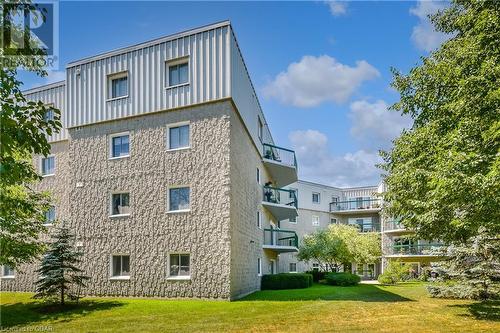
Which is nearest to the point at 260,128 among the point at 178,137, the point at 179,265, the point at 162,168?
the point at 178,137

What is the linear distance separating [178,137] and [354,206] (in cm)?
3646

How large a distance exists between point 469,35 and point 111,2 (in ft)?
38.8

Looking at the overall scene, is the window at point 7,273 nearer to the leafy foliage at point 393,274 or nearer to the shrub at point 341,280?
the shrub at point 341,280

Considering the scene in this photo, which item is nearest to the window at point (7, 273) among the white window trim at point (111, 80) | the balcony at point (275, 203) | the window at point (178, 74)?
the white window trim at point (111, 80)

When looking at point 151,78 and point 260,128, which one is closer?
point 151,78

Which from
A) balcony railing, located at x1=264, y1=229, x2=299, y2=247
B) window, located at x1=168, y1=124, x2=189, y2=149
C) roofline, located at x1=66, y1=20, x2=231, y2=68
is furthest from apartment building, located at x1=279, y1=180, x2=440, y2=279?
roofline, located at x1=66, y1=20, x2=231, y2=68

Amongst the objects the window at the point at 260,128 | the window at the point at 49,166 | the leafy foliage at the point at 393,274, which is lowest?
the leafy foliage at the point at 393,274

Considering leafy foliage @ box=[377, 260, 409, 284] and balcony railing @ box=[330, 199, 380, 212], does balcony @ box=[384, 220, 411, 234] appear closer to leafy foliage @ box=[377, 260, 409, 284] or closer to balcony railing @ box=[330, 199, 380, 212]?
balcony railing @ box=[330, 199, 380, 212]

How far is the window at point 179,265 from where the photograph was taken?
18062 mm

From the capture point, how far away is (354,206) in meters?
51.3

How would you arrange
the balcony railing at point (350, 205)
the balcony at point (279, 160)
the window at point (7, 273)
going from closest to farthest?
the window at point (7, 273), the balcony at point (279, 160), the balcony railing at point (350, 205)

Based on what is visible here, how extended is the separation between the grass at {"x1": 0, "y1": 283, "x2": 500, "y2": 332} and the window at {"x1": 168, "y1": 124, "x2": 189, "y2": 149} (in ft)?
22.2

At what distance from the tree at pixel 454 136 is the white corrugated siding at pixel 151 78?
772 cm

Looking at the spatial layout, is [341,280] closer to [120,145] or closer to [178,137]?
[178,137]
